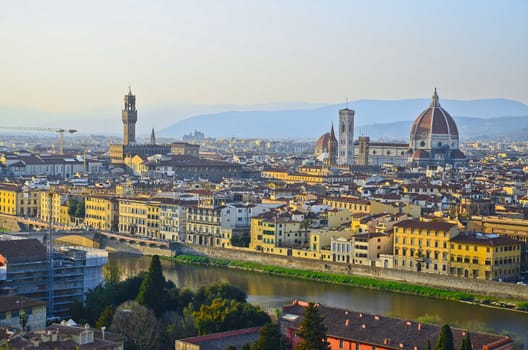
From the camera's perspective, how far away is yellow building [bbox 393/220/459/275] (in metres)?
24.7

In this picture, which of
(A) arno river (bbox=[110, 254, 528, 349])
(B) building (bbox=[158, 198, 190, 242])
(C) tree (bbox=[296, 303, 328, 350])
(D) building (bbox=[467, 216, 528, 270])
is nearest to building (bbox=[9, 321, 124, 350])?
(C) tree (bbox=[296, 303, 328, 350])

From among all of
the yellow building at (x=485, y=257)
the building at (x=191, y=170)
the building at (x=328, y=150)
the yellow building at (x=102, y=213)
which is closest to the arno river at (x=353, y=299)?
the yellow building at (x=485, y=257)

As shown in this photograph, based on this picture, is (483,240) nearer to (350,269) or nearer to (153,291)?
(350,269)

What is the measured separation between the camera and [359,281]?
81.5 feet

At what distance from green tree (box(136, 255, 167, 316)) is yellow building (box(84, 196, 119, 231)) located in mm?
16672

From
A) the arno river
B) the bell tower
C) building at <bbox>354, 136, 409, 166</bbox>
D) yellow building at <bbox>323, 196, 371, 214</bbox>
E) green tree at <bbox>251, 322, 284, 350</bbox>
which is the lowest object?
the arno river

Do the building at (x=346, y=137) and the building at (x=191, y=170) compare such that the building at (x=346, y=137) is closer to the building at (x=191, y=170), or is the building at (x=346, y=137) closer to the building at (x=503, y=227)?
the building at (x=191, y=170)

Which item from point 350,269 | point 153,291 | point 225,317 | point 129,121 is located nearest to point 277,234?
point 350,269

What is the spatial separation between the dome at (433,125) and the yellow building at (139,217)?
40.2 metres

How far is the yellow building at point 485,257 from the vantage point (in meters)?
23.7

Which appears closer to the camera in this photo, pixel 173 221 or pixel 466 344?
pixel 466 344

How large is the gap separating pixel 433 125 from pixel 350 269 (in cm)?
4724

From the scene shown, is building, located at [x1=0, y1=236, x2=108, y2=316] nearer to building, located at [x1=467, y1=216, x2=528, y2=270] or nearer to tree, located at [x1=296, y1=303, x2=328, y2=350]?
tree, located at [x1=296, y1=303, x2=328, y2=350]

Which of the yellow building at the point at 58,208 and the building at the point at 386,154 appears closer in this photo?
the yellow building at the point at 58,208
